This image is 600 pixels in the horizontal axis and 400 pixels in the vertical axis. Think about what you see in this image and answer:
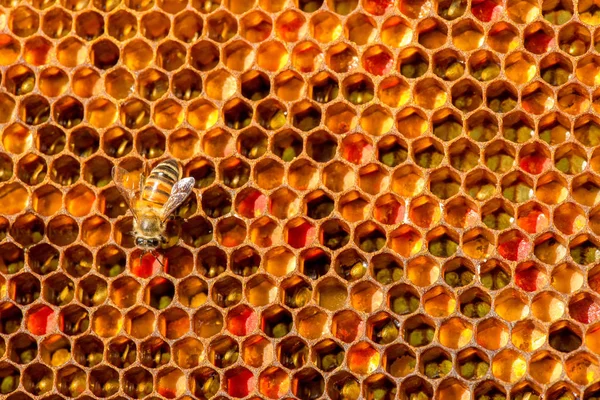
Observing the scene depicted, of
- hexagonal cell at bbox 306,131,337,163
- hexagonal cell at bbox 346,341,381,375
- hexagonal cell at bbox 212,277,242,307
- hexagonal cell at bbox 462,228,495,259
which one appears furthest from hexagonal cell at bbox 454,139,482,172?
hexagonal cell at bbox 212,277,242,307

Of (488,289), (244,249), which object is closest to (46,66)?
(244,249)

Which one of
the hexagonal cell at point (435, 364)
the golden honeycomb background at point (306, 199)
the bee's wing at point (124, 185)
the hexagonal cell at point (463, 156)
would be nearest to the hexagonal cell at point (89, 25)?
the golden honeycomb background at point (306, 199)

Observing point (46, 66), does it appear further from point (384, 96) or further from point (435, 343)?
point (435, 343)

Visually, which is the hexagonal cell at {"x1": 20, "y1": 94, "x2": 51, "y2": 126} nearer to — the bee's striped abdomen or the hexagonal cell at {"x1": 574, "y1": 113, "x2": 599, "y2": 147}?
the bee's striped abdomen

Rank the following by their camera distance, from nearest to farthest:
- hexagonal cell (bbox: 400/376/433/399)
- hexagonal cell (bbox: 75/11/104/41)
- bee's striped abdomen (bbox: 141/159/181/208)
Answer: bee's striped abdomen (bbox: 141/159/181/208) → hexagonal cell (bbox: 400/376/433/399) → hexagonal cell (bbox: 75/11/104/41)

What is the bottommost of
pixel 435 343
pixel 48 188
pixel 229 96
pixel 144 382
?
pixel 144 382

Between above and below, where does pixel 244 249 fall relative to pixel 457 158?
below

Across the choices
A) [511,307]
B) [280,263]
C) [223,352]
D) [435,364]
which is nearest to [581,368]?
[511,307]

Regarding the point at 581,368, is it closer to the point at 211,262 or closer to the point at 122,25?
the point at 211,262
